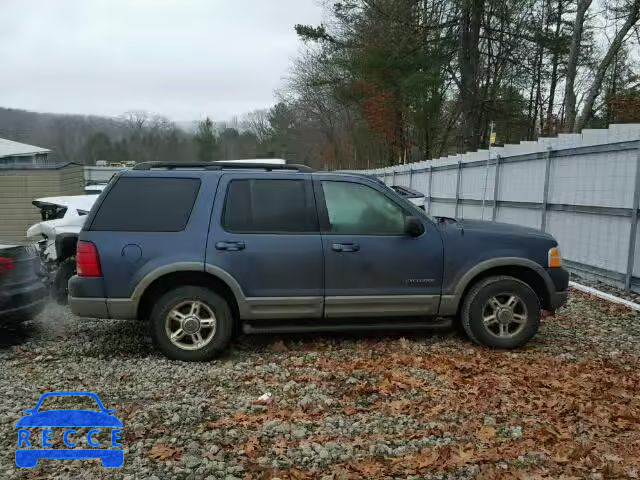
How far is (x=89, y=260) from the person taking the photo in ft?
15.9

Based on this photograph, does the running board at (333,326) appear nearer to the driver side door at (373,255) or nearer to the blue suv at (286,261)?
the blue suv at (286,261)

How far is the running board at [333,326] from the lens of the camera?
510cm

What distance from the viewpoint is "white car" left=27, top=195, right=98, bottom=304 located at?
293 inches

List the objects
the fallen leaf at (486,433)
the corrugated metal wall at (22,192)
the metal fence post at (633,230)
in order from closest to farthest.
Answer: the fallen leaf at (486,433) < the metal fence post at (633,230) < the corrugated metal wall at (22,192)

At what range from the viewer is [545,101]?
29172mm

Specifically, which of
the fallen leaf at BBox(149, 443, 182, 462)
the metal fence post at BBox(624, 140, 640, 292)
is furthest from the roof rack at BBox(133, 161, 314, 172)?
the metal fence post at BBox(624, 140, 640, 292)

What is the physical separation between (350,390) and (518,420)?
4.11 feet

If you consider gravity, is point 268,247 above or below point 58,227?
above

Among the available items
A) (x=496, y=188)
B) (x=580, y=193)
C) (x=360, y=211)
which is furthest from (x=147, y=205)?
(x=496, y=188)

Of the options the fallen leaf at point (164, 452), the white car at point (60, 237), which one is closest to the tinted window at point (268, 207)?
the fallen leaf at point (164, 452)

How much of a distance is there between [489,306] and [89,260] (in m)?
3.74

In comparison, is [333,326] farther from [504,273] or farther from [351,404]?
[504,273]

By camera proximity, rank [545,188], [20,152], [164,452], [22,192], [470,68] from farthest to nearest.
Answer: [470,68]
[22,192]
[20,152]
[545,188]
[164,452]

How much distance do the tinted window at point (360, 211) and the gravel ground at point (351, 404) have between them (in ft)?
3.91
